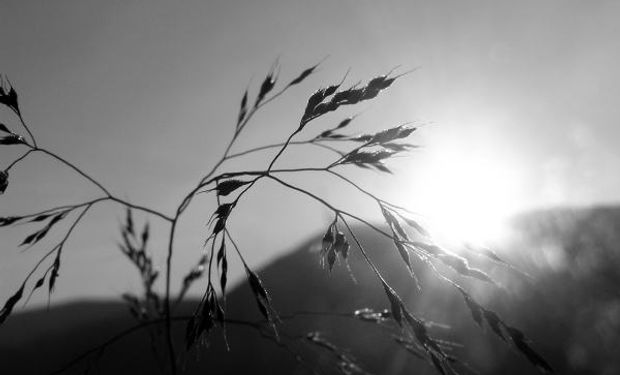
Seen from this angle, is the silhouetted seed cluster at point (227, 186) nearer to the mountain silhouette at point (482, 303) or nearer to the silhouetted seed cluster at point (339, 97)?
the silhouetted seed cluster at point (339, 97)

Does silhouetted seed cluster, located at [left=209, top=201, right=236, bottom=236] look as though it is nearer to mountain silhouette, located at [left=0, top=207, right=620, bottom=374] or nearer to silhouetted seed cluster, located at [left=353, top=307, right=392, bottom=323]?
silhouetted seed cluster, located at [left=353, top=307, right=392, bottom=323]

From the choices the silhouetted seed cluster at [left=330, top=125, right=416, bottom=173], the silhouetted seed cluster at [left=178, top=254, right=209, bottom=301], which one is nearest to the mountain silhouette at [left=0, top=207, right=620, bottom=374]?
the silhouetted seed cluster at [left=178, top=254, right=209, bottom=301]

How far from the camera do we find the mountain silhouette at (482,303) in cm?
1088

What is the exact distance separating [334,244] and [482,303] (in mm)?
8718

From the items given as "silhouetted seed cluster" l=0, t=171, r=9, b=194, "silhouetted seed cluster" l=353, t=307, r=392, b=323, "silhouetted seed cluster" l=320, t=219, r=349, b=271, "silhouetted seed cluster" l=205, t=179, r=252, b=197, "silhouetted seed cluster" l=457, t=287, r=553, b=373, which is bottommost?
"silhouetted seed cluster" l=457, t=287, r=553, b=373

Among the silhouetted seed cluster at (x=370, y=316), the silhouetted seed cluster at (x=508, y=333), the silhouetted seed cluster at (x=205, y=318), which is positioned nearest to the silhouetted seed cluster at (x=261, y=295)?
the silhouetted seed cluster at (x=205, y=318)

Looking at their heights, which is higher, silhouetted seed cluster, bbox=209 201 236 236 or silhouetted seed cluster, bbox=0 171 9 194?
silhouetted seed cluster, bbox=0 171 9 194

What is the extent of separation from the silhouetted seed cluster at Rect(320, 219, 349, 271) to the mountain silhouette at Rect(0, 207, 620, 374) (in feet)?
19.8

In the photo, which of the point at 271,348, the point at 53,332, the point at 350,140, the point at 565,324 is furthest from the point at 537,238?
the point at 53,332

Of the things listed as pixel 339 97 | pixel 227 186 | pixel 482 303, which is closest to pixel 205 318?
pixel 227 186

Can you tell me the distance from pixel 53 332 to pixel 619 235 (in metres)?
24.7

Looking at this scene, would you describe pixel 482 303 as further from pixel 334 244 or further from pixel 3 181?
pixel 3 181

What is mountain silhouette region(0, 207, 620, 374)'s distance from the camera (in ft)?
35.7

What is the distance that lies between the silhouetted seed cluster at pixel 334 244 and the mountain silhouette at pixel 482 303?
19.8 feet
